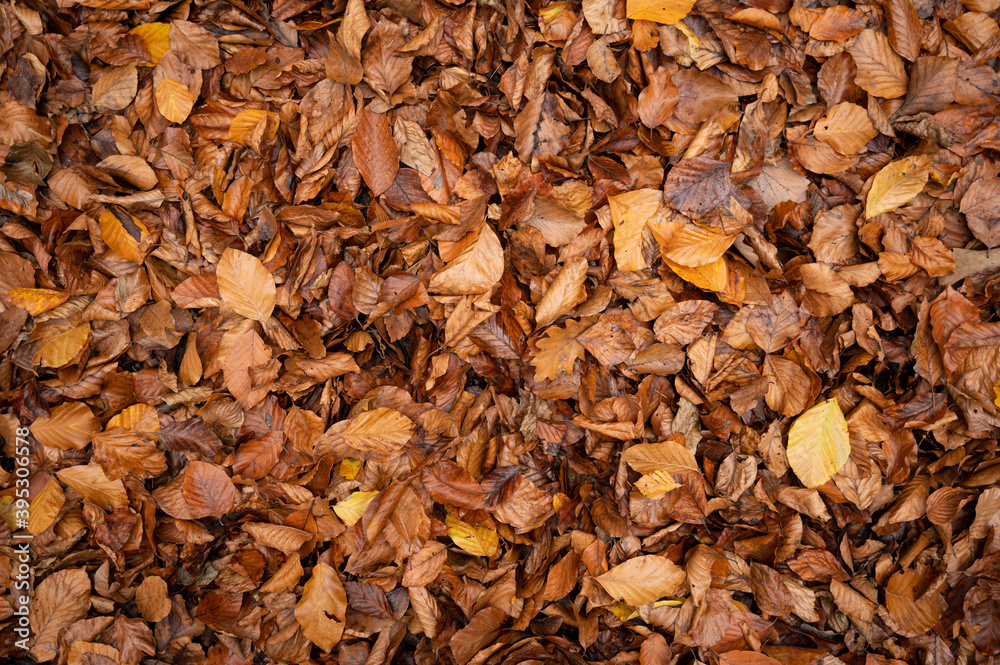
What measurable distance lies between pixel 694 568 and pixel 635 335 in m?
0.46

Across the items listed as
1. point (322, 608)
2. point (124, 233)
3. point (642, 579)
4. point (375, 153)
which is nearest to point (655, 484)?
point (642, 579)

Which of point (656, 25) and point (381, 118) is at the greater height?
point (656, 25)

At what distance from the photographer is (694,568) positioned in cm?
111

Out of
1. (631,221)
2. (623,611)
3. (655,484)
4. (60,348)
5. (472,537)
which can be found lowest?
(623,611)

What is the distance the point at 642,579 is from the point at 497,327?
0.55m

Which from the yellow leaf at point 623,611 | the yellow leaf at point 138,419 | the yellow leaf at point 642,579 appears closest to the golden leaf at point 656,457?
the yellow leaf at point 642,579

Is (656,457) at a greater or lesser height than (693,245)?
lesser

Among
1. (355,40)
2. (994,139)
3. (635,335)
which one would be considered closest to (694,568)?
(635,335)

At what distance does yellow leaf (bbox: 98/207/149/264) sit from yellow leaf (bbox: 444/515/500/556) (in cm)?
80

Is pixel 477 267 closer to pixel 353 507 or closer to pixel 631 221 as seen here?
pixel 631 221

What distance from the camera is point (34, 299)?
3.63ft

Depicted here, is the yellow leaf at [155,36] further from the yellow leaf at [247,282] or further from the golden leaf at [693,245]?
the golden leaf at [693,245]

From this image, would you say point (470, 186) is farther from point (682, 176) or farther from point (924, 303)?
point (924, 303)

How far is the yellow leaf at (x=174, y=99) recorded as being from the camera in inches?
43.9
